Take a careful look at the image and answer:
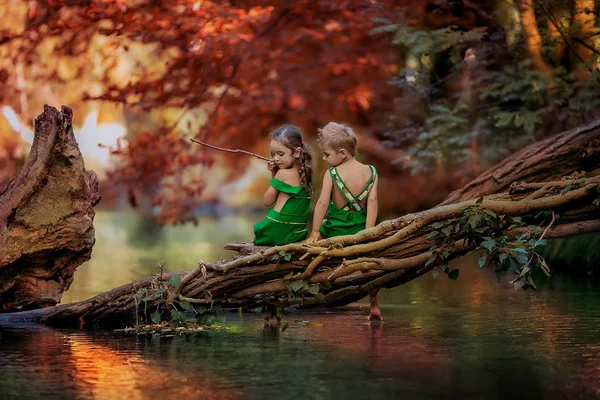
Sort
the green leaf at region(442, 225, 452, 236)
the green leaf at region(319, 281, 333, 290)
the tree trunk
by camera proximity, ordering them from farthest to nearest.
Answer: the tree trunk < the green leaf at region(319, 281, 333, 290) < the green leaf at region(442, 225, 452, 236)

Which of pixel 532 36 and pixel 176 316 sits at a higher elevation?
pixel 532 36

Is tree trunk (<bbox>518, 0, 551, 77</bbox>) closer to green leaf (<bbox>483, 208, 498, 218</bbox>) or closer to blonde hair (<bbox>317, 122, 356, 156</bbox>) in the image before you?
blonde hair (<bbox>317, 122, 356, 156</bbox>)

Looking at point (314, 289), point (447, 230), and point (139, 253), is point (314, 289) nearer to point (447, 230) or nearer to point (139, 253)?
point (447, 230)

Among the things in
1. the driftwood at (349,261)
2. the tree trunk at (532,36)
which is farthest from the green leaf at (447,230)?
the tree trunk at (532,36)

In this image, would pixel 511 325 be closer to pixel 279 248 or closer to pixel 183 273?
pixel 279 248

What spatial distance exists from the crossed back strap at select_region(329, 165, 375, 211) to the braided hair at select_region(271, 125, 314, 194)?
0.20m

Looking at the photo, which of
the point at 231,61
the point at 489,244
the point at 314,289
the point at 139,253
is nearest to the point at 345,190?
the point at 314,289

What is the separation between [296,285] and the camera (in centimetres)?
770

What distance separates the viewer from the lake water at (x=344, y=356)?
5.36m

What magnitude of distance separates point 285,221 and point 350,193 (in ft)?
1.87

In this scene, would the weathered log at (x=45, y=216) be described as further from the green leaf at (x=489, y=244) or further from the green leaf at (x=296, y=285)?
the green leaf at (x=489, y=244)

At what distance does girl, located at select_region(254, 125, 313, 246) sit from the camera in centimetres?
838

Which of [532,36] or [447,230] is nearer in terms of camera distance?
[447,230]

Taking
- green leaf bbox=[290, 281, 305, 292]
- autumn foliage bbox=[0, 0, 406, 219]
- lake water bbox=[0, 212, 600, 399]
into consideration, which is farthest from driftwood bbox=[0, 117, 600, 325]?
autumn foliage bbox=[0, 0, 406, 219]
